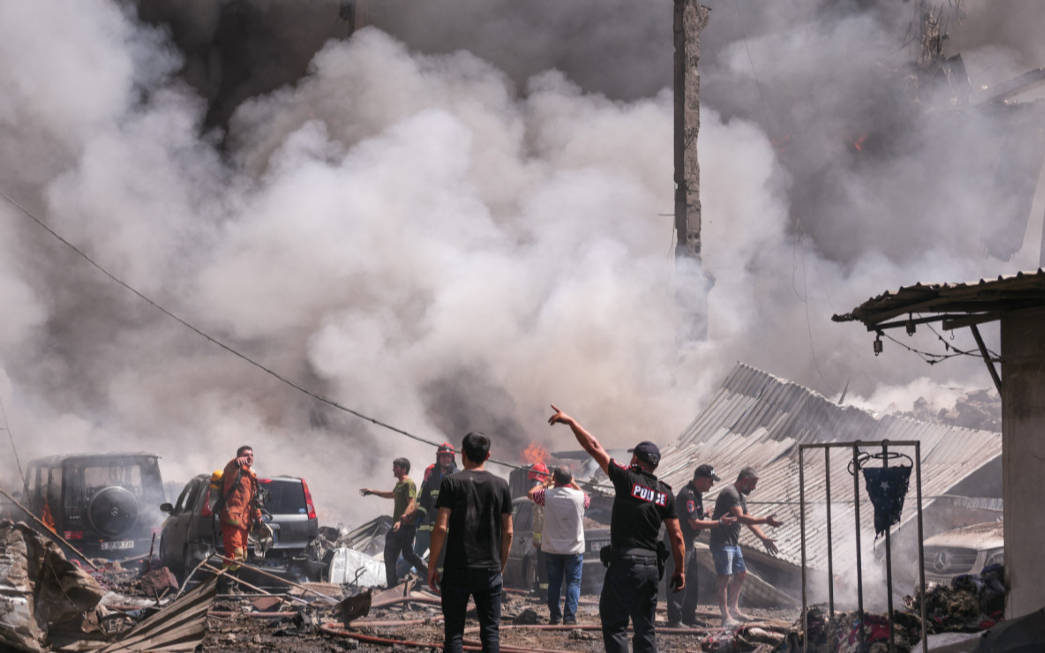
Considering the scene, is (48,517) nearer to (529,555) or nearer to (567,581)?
(529,555)

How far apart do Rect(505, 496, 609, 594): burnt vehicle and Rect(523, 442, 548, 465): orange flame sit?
16.6 feet

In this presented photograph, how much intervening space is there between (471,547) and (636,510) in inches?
35.2

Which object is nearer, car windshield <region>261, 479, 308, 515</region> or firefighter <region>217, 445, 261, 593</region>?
firefighter <region>217, 445, 261, 593</region>

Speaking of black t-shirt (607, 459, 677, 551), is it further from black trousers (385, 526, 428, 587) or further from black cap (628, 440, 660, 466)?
black trousers (385, 526, 428, 587)

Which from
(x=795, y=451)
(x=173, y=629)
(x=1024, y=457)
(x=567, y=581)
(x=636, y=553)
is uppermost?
(x=795, y=451)

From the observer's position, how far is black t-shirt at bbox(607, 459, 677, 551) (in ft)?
16.0

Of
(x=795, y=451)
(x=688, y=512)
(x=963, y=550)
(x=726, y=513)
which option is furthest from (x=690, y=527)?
(x=795, y=451)

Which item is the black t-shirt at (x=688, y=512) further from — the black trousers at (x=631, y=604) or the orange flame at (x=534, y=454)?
the orange flame at (x=534, y=454)

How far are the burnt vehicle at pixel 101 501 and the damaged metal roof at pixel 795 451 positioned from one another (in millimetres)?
6758

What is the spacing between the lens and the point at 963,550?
26.3 ft

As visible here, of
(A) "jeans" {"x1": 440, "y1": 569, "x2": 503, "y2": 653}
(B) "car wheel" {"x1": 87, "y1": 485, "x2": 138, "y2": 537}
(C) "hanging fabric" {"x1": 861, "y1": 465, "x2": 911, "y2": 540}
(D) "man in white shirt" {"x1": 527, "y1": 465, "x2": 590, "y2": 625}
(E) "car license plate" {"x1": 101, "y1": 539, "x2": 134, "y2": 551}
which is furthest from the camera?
(E) "car license plate" {"x1": 101, "y1": 539, "x2": 134, "y2": 551}

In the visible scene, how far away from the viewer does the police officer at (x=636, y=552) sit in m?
4.79

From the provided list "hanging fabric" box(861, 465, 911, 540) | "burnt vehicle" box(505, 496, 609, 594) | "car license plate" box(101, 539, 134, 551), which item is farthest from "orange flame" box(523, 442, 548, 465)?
"hanging fabric" box(861, 465, 911, 540)

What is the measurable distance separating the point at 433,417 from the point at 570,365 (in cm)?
285
